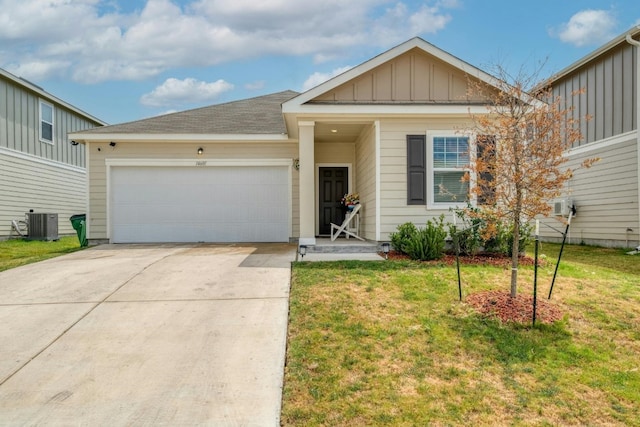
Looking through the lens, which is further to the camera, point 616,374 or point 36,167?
point 36,167

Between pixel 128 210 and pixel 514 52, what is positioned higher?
pixel 514 52

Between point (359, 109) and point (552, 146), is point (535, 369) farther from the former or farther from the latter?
point (359, 109)

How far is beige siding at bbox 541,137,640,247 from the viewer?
11.1 m

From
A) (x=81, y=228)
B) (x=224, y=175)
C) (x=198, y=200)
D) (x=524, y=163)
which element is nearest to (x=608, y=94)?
(x=524, y=163)

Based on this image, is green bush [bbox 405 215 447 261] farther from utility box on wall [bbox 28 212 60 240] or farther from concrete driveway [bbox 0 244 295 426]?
utility box on wall [bbox 28 212 60 240]

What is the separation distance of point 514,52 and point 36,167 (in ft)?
49.8

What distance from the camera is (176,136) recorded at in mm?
11086

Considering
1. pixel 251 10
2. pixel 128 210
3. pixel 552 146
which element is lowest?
pixel 128 210

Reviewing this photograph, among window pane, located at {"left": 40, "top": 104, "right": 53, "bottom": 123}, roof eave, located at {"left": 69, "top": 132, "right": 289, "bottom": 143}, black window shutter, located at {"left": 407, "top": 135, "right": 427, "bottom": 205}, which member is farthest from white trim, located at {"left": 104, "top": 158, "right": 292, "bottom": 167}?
window pane, located at {"left": 40, "top": 104, "right": 53, "bottom": 123}

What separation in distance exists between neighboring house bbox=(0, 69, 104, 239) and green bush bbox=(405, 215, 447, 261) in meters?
12.5

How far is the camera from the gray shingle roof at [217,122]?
36.9 ft

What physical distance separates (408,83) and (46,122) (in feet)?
44.2

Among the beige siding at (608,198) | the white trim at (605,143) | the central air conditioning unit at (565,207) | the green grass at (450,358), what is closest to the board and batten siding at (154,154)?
the green grass at (450,358)

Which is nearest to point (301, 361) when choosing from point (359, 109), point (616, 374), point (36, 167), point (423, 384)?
point (423, 384)
